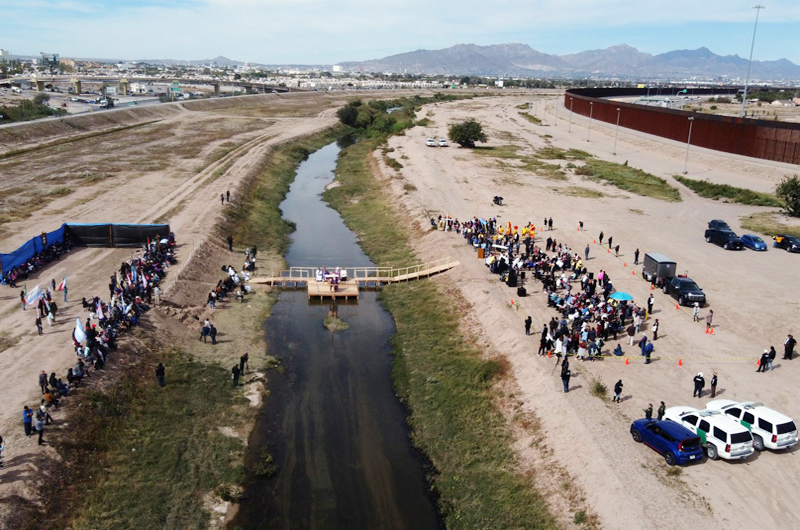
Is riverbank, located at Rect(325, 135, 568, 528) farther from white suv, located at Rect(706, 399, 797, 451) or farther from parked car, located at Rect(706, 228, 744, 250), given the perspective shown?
parked car, located at Rect(706, 228, 744, 250)

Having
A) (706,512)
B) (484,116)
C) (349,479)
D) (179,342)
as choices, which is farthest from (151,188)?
(484,116)

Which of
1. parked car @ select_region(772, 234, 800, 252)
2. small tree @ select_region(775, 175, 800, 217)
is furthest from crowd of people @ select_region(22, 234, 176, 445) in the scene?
small tree @ select_region(775, 175, 800, 217)

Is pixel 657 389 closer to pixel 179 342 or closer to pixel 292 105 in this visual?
pixel 179 342

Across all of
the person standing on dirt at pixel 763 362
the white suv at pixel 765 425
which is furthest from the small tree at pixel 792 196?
the white suv at pixel 765 425

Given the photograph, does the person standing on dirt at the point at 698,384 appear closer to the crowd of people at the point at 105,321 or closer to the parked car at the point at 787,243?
the crowd of people at the point at 105,321

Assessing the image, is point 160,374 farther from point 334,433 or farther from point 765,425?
point 765,425
